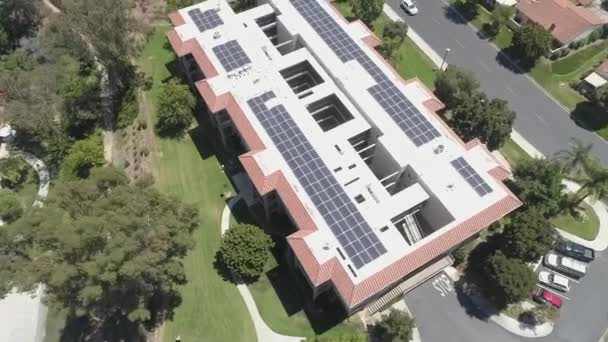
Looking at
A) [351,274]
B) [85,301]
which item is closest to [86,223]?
[85,301]

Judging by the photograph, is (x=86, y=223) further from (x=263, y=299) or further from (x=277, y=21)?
(x=277, y=21)

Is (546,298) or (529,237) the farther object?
(546,298)

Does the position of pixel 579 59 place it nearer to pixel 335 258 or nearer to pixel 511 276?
pixel 511 276

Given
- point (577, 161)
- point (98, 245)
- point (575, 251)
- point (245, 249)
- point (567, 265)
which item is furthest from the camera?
point (575, 251)

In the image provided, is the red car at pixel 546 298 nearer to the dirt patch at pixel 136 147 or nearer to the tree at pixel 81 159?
the dirt patch at pixel 136 147

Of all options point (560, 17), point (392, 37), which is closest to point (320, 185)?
point (392, 37)
